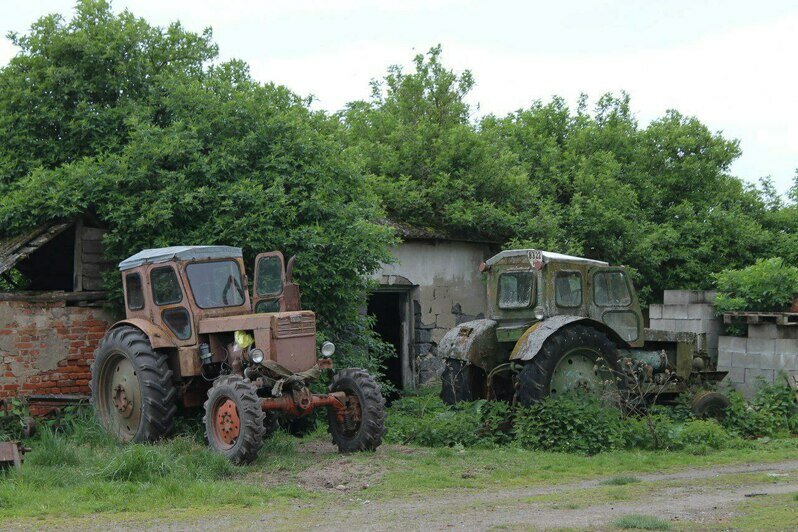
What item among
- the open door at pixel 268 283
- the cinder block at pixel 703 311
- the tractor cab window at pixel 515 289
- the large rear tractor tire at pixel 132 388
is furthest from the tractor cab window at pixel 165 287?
the cinder block at pixel 703 311

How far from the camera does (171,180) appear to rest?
1266 cm

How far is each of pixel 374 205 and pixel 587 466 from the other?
558cm

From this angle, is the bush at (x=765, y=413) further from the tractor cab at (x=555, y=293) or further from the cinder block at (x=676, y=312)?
the cinder block at (x=676, y=312)

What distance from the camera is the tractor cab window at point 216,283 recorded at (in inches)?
433

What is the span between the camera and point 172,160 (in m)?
12.9

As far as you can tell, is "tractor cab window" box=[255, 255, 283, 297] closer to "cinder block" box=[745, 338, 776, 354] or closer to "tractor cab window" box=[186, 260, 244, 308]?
"tractor cab window" box=[186, 260, 244, 308]

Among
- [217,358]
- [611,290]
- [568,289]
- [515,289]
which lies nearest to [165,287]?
[217,358]

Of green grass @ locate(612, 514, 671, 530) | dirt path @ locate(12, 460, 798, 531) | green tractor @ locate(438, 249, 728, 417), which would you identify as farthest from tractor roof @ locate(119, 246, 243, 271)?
green grass @ locate(612, 514, 671, 530)

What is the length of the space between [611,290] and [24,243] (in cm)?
723

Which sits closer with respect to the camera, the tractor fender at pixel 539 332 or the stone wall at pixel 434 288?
the tractor fender at pixel 539 332

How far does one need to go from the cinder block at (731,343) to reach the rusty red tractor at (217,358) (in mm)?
6277

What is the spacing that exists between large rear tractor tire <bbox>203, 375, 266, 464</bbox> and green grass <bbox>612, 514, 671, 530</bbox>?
3787 millimetres

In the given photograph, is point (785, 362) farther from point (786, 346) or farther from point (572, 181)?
point (572, 181)

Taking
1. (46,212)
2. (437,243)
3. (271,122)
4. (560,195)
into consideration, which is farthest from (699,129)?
(46,212)
